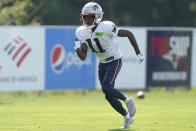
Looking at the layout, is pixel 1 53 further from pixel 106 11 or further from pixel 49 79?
pixel 106 11

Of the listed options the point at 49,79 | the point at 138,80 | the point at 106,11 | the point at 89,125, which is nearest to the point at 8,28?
the point at 49,79

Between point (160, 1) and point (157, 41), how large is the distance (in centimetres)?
2340

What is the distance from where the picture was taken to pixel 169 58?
2381 cm

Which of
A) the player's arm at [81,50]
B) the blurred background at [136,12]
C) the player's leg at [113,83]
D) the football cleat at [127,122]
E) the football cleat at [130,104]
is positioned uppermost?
the player's arm at [81,50]

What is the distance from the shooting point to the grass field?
12539 millimetres

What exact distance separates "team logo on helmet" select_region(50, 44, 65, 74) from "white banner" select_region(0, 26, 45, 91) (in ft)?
1.21

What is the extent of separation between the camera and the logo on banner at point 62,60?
21.6 metres

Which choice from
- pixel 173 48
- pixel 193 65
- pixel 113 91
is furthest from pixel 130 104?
pixel 193 65

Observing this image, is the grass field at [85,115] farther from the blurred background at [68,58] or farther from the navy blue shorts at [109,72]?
the navy blue shorts at [109,72]

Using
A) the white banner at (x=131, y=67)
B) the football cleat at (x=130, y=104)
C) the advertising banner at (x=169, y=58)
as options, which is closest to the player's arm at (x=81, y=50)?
the football cleat at (x=130, y=104)

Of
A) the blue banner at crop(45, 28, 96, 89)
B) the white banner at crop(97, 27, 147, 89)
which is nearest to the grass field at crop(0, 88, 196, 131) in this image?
the blue banner at crop(45, 28, 96, 89)

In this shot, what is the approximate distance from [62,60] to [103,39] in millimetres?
9629

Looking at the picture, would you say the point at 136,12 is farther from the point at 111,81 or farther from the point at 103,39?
the point at 111,81

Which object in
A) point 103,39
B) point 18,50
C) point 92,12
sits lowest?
point 18,50
